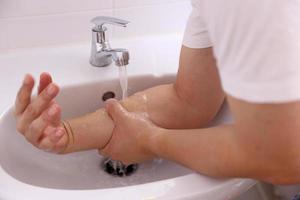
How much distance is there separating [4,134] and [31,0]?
0.83ft

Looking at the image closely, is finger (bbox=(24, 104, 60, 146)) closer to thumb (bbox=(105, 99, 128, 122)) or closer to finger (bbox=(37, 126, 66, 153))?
finger (bbox=(37, 126, 66, 153))

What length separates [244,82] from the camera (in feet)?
1.57

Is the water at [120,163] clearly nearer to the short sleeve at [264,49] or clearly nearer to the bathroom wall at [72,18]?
the bathroom wall at [72,18]

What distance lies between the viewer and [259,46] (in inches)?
18.1

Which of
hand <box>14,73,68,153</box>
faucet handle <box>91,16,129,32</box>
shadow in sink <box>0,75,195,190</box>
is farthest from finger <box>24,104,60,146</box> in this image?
faucet handle <box>91,16,129,32</box>

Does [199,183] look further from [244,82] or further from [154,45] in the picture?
[154,45]

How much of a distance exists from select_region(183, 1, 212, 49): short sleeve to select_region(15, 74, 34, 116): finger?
252 millimetres

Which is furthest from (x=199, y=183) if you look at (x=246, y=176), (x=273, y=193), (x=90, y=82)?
(x=273, y=193)

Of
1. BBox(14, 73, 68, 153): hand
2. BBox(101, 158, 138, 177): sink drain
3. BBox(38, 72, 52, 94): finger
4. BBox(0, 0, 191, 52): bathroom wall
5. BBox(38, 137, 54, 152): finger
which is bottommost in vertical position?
BBox(101, 158, 138, 177): sink drain

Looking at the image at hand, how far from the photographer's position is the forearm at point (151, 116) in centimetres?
71

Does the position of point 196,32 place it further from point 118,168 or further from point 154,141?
point 118,168

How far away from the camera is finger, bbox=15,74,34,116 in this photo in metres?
0.61

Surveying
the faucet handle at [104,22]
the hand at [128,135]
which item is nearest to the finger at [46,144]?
the hand at [128,135]

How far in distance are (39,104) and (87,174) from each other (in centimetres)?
22
